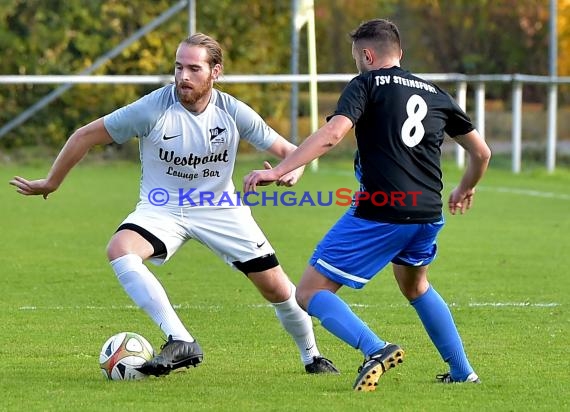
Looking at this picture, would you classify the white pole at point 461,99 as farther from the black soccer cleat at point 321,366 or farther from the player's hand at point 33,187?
the player's hand at point 33,187

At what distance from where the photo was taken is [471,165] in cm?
660

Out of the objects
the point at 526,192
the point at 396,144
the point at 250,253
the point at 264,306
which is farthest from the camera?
the point at 526,192

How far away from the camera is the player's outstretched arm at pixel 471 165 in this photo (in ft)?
21.3

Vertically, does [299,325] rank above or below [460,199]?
below

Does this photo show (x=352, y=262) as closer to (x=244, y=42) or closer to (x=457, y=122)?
(x=457, y=122)

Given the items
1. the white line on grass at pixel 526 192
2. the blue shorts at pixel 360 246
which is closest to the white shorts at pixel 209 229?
the blue shorts at pixel 360 246

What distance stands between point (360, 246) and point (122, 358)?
1414 mm

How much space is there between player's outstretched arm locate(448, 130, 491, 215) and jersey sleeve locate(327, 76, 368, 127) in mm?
734

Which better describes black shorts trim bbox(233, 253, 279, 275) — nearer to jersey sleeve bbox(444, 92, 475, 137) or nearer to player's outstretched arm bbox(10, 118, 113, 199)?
player's outstretched arm bbox(10, 118, 113, 199)

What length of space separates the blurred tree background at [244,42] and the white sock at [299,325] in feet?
58.9

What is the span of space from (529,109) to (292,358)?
723 inches

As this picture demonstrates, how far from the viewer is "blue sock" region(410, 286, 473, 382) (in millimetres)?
6402
